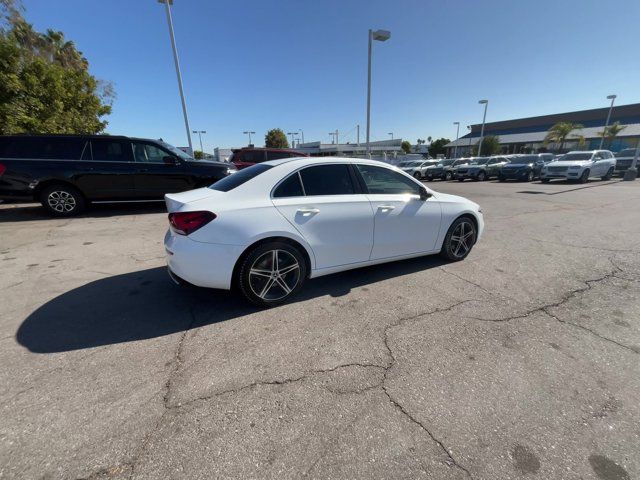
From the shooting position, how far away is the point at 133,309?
126 inches

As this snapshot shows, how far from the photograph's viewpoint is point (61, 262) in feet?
14.7

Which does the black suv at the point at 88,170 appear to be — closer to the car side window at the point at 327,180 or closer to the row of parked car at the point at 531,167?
the car side window at the point at 327,180

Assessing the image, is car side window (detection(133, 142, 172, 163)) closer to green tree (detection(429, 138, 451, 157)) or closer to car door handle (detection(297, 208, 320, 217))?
car door handle (detection(297, 208, 320, 217))

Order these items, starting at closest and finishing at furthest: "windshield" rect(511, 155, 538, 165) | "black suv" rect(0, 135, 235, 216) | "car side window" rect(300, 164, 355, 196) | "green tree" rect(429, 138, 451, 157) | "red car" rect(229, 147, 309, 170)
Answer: "car side window" rect(300, 164, 355, 196)
"black suv" rect(0, 135, 235, 216)
"red car" rect(229, 147, 309, 170)
"windshield" rect(511, 155, 538, 165)
"green tree" rect(429, 138, 451, 157)

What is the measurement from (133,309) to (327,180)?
2.57 metres

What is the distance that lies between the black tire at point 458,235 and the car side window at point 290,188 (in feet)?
8.05

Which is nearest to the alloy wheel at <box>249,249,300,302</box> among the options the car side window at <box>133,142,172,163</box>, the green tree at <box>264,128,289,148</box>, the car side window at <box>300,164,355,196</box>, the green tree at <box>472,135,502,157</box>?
the car side window at <box>300,164,355,196</box>

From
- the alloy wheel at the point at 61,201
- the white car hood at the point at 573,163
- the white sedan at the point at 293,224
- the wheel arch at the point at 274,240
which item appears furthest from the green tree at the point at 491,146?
the wheel arch at the point at 274,240

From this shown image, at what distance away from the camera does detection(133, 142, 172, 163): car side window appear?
7598 millimetres

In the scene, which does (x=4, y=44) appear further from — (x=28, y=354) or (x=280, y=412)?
(x=280, y=412)

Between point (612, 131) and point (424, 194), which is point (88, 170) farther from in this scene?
point (612, 131)

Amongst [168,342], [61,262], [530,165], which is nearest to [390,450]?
[168,342]

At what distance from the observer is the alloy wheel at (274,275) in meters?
3.11

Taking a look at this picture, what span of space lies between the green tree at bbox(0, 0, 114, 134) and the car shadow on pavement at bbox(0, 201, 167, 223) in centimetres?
435
